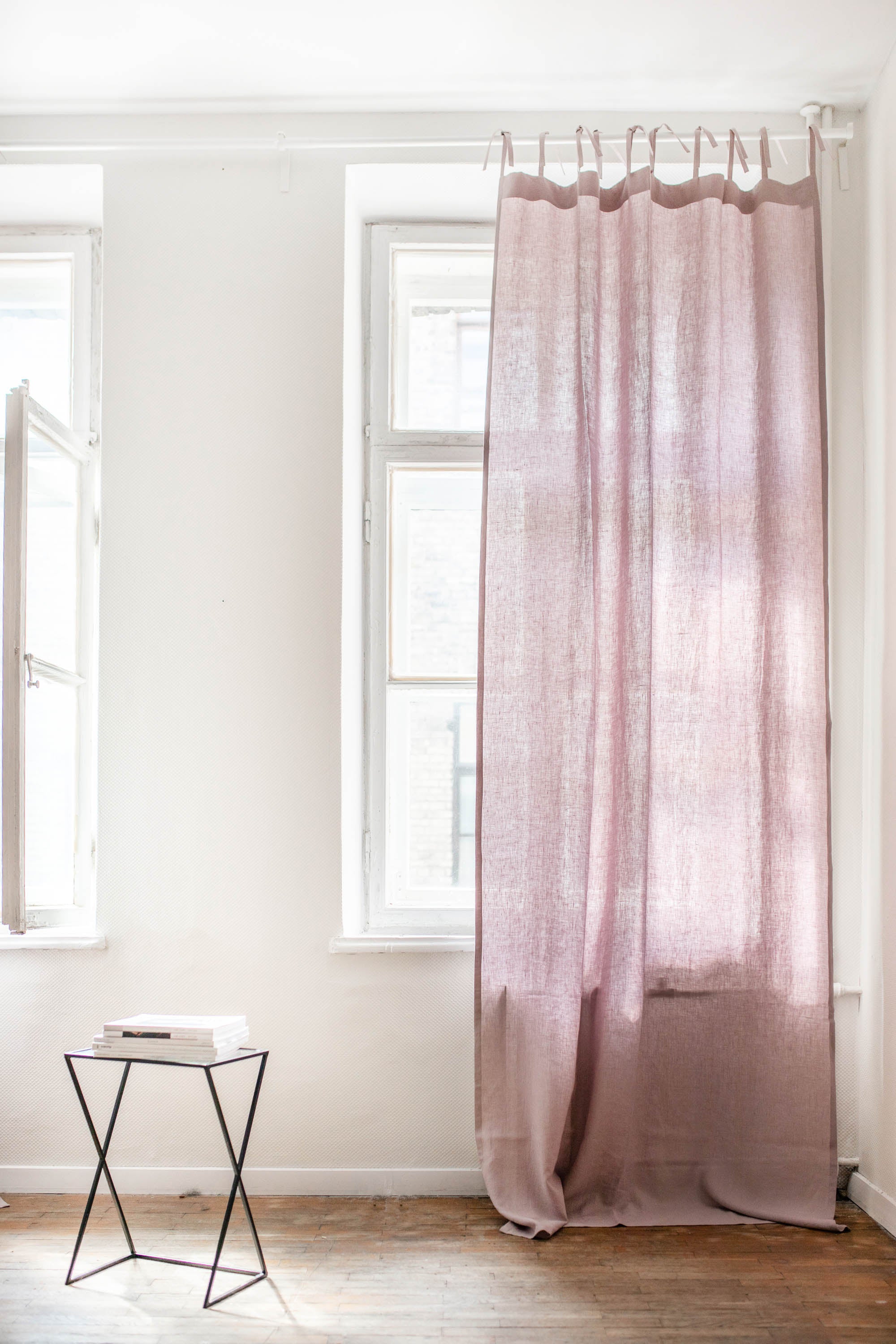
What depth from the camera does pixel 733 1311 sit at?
2031mm

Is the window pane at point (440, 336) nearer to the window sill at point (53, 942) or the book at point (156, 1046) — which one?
the window sill at point (53, 942)

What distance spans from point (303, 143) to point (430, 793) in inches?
68.7

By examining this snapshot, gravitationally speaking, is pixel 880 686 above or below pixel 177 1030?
above

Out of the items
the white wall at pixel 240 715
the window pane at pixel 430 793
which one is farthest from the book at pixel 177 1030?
the window pane at pixel 430 793

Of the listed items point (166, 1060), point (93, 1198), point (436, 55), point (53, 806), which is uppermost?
point (436, 55)

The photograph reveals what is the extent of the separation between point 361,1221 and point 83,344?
242 cm

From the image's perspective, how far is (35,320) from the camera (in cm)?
306

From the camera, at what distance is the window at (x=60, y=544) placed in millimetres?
2885

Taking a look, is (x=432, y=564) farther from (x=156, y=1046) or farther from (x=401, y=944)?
(x=156, y=1046)

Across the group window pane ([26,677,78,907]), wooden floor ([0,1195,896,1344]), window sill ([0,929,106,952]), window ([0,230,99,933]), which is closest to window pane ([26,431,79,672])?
window ([0,230,99,933])

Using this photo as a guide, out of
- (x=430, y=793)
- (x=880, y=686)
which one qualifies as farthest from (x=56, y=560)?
(x=880, y=686)

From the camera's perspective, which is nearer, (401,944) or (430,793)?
(401,944)

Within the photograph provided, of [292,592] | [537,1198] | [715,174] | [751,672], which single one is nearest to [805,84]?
[715,174]

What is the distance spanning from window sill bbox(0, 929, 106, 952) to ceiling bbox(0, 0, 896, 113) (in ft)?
7.03
